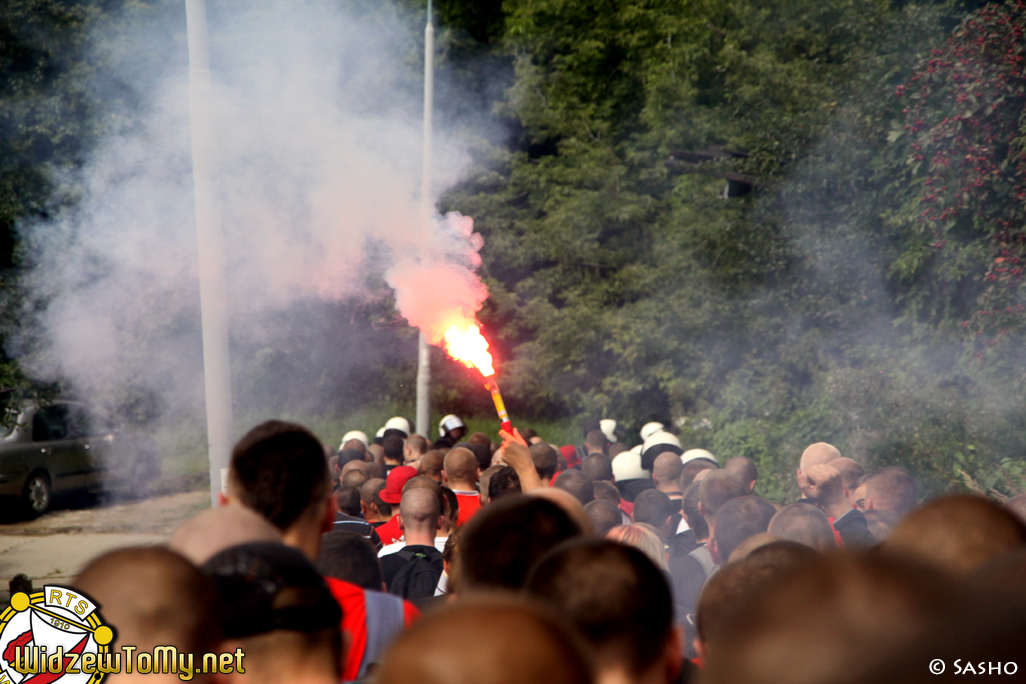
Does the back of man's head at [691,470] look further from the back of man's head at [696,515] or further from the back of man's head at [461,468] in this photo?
the back of man's head at [461,468]

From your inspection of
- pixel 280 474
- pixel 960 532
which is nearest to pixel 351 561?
pixel 280 474

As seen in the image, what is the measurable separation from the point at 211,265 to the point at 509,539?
13.7 ft

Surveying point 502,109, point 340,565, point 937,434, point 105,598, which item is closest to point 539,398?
point 502,109

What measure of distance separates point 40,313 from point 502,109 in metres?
12.5

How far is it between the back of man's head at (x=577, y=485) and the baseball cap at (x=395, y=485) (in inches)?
45.6

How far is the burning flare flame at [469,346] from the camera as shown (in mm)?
7840

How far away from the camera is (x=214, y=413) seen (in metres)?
6.06

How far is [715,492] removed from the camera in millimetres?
4957

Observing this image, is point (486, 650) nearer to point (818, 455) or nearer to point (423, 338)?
point (818, 455)

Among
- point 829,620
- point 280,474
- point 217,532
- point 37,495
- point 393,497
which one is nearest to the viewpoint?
point 829,620

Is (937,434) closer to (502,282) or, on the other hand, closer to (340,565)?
(340,565)

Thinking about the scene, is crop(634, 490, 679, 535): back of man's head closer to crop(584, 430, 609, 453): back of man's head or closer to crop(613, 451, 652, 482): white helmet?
crop(613, 451, 652, 482): white helmet

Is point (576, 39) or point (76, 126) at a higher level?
point (576, 39)

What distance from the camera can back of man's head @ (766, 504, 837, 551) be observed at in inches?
154
